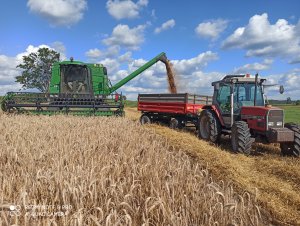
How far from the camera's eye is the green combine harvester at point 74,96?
45.1 feet

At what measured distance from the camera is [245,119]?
9070 mm

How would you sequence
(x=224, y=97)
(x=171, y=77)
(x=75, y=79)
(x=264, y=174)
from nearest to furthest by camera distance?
(x=264, y=174)
(x=224, y=97)
(x=75, y=79)
(x=171, y=77)

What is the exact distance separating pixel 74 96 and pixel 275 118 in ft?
30.4

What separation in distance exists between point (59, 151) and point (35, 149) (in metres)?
0.53

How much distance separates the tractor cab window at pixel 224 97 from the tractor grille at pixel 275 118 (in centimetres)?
157

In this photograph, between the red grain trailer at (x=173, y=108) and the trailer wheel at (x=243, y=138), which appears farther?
the red grain trailer at (x=173, y=108)

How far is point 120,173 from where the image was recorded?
4.27 m

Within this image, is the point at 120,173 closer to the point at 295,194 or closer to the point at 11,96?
the point at 295,194

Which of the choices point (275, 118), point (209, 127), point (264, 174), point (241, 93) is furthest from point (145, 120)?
point (264, 174)

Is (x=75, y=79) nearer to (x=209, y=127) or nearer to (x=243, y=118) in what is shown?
(x=209, y=127)

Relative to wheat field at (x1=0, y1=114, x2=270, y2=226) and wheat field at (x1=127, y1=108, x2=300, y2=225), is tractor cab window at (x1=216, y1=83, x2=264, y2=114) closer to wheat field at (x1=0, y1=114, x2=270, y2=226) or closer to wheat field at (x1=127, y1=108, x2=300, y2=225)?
wheat field at (x1=127, y1=108, x2=300, y2=225)

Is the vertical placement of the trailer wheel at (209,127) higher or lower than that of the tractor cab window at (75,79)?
lower

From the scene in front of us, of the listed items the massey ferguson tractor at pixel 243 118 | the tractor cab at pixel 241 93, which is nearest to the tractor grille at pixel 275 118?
the massey ferguson tractor at pixel 243 118

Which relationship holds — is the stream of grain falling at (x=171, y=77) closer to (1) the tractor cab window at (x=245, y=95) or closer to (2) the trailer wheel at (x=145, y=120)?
(2) the trailer wheel at (x=145, y=120)
